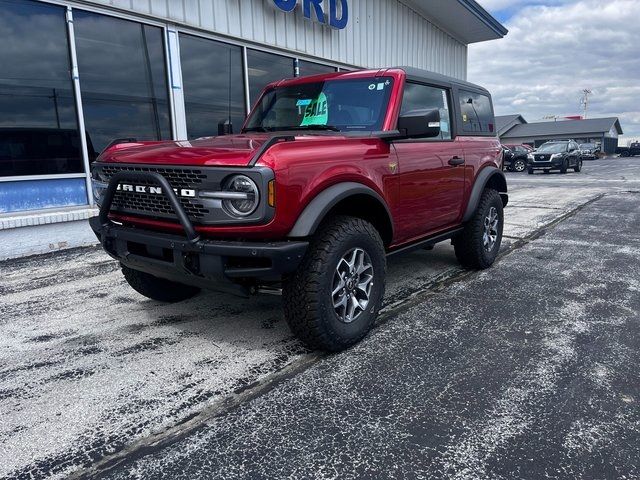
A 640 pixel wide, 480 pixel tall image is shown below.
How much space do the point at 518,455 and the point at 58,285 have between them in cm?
443

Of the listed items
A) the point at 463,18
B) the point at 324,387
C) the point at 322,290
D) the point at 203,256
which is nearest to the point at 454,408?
the point at 324,387

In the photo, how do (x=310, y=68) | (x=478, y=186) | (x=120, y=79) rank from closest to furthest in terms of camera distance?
(x=478, y=186) → (x=120, y=79) → (x=310, y=68)

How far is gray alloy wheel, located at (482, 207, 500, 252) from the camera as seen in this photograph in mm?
4953

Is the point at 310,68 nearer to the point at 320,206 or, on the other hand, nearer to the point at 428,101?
the point at 428,101

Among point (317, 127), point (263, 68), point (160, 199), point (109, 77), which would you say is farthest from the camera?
point (263, 68)

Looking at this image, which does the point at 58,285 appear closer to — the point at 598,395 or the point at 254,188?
the point at 254,188

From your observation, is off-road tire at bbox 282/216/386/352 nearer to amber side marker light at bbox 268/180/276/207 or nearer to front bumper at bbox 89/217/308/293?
front bumper at bbox 89/217/308/293

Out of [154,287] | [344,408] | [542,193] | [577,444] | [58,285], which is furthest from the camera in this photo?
[542,193]

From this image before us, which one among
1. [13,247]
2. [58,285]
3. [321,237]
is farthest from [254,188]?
[13,247]

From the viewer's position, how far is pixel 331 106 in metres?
3.77

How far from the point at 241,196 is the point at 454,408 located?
5.16ft

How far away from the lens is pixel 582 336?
10.8ft

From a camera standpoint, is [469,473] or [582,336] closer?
[469,473]

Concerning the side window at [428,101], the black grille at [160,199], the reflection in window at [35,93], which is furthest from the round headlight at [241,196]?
the reflection in window at [35,93]
